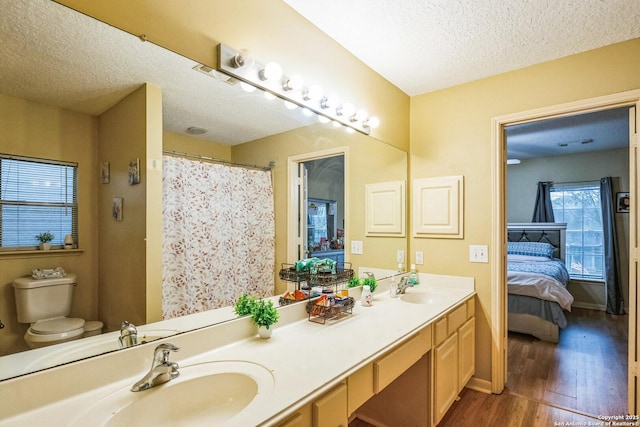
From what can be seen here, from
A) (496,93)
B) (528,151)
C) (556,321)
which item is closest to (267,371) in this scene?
(496,93)

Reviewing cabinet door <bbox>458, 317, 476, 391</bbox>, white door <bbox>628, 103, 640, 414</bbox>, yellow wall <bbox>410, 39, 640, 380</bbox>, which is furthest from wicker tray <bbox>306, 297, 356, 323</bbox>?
white door <bbox>628, 103, 640, 414</bbox>

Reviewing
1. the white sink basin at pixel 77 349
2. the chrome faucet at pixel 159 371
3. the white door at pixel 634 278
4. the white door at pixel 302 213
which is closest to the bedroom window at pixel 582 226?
the white door at pixel 634 278

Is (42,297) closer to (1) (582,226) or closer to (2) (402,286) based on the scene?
(2) (402,286)

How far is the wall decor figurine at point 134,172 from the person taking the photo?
43.1 inches

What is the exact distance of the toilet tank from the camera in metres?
0.87

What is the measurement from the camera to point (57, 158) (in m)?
0.93

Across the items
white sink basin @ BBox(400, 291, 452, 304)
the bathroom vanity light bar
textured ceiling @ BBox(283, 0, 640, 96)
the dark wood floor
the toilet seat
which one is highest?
textured ceiling @ BBox(283, 0, 640, 96)

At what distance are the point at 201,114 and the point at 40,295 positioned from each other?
84 centimetres

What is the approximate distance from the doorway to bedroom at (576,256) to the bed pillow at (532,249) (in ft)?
1.26

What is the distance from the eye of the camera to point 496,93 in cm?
239

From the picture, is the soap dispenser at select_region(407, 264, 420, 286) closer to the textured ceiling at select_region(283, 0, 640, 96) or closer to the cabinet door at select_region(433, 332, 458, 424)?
the cabinet door at select_region(433, 332, 458, 424)

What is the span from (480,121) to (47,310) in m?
2.71

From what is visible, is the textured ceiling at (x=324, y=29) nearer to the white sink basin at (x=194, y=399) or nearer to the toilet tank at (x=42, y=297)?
the toilet tank at (x=42, y=297)

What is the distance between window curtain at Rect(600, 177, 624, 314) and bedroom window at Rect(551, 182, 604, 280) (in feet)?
0.68
